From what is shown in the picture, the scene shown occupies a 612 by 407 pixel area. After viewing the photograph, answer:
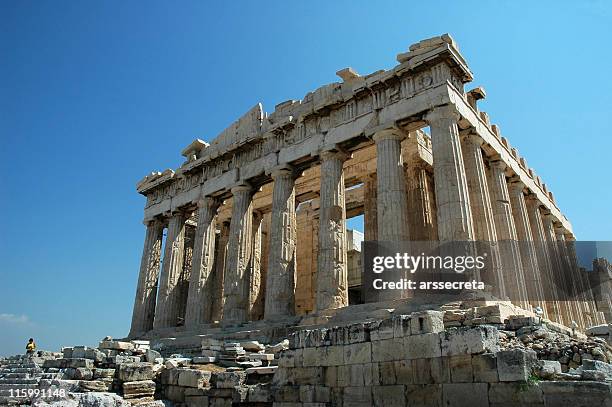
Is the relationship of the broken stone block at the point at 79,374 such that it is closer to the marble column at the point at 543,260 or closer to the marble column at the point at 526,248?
the marble column at the point at 526,248

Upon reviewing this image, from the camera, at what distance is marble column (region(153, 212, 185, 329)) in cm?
2298

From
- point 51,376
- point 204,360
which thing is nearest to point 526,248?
point 204,360

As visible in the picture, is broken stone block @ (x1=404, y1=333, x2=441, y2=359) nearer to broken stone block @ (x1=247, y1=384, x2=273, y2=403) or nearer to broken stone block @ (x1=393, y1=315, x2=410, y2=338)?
broken stone block @ (x1=393, y1=315, x2=410, y2=338)

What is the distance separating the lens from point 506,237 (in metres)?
16.9

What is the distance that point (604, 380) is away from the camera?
5.24m

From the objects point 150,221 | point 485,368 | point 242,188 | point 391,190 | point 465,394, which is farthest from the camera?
point 150,221

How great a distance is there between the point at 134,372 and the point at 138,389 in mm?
414

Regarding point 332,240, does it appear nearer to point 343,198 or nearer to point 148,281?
point 343,198

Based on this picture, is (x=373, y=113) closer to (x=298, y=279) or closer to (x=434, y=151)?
(x=434, y=151)

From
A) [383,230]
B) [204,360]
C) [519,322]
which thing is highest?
[383,230]

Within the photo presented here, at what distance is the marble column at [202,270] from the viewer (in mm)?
21172

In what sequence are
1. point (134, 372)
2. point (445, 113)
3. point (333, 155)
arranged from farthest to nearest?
point (333, 155)
point (445, 113)
point (134, 372)

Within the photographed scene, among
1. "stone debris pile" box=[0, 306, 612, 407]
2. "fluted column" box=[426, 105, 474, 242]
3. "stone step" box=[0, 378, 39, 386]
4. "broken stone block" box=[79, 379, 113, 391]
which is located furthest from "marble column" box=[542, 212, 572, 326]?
"stone step" box=[0, 378, 39, 386]

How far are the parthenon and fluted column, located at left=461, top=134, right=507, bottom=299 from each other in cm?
4
